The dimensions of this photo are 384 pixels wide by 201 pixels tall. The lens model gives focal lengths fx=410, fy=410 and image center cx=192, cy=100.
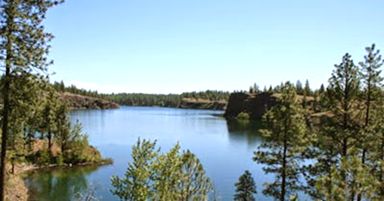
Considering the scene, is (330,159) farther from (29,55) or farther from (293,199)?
(29,55)

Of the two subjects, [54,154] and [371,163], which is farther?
[54,154]

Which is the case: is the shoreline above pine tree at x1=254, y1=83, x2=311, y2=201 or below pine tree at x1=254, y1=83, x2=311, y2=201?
below

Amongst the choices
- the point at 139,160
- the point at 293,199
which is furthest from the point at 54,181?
the point at 293,199

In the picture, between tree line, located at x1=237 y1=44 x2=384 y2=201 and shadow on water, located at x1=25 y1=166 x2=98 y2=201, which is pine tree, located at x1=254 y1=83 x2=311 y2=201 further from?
shadow on water, located at x1=25 y1=166 x2=98 y2=201

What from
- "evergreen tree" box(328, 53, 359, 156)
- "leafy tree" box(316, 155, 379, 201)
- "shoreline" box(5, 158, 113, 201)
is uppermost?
"evergreen tree" box(328, 53, 359, 156)

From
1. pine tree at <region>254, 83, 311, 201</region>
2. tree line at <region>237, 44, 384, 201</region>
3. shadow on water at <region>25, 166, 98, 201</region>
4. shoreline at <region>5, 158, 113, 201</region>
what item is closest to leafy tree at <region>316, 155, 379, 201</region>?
tree line at <region>237, 44, 384, 201</region>

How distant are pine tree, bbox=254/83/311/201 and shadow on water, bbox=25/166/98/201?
22.5 meters

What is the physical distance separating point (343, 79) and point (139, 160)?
1393 cm

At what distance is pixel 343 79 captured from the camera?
26.3 m

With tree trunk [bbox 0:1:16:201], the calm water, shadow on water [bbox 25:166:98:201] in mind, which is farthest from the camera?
the calm water

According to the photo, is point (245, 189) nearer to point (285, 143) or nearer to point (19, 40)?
point (285, 143)

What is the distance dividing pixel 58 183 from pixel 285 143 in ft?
113

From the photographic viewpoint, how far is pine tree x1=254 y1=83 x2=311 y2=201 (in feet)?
94.2

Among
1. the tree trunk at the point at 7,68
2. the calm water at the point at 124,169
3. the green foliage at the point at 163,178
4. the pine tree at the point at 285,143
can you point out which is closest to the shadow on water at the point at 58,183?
the calm water at the point at 124,169
